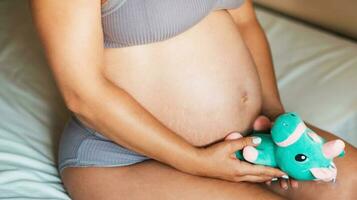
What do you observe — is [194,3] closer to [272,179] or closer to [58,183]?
[272,179]

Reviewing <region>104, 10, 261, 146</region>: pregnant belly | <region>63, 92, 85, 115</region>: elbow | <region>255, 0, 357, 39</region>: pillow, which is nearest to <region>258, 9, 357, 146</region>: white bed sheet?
<region>255, 0, 357, 39</region>: pillow

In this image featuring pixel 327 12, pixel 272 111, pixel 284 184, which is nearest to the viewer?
pixel 284 184

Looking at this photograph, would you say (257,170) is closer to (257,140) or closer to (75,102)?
(257,140)

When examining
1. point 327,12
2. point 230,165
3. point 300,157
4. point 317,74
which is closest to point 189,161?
point 230,165

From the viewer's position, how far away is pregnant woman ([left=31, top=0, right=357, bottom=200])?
0.73 meters

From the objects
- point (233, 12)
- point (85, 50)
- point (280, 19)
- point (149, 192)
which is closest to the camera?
point (85, 50)

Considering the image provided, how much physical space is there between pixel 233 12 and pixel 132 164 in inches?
15.0

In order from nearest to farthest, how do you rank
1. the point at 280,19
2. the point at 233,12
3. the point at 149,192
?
the point at 149,192
the point at 233,12
the point at 280,19

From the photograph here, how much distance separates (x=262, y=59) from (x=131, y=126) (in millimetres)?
381

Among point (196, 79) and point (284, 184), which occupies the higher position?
point (196, 79)

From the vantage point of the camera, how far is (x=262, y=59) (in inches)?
41.5

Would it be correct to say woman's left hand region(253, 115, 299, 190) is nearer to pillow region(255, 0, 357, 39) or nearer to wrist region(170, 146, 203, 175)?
wrist region(170, 146, 203, 175)

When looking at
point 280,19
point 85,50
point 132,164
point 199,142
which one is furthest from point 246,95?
point 280,19

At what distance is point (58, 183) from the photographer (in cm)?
98
